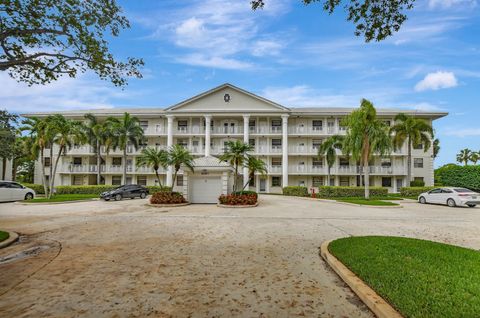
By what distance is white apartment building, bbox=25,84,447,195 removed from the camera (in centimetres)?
3628

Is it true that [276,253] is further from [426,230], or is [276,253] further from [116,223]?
[116,223]

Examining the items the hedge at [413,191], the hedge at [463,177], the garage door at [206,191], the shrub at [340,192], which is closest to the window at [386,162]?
the hedge at [413,191]

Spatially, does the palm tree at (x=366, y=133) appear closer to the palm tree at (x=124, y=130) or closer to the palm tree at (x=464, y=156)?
the palm tree at (x=124, y=130)

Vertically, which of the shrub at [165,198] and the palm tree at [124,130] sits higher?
the palm tree at [124,130]

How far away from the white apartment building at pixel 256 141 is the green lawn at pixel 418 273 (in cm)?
2830

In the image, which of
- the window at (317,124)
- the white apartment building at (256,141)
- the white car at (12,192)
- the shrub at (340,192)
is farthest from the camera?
the window at (317,124)

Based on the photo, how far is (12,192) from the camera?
25.0m

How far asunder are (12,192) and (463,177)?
48.8 metres

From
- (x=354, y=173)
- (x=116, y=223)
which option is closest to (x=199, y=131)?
(x=354, y=173)

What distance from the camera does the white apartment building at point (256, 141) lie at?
36281 mm

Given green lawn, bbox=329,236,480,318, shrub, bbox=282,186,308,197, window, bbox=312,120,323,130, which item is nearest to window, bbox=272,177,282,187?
shrub, bbox=282,186,308,197

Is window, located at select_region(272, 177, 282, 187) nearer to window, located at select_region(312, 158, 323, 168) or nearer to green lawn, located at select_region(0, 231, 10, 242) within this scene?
window, located at select_region(312, 158, 323, 168)

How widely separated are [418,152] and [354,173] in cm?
988

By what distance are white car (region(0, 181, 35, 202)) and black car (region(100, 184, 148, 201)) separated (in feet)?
24.6
